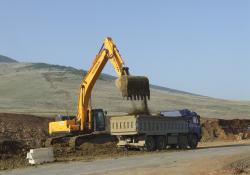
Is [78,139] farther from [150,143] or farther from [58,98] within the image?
[58,98]

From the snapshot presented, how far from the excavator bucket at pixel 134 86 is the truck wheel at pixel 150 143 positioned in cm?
310

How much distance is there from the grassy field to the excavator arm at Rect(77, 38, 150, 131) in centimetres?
4089

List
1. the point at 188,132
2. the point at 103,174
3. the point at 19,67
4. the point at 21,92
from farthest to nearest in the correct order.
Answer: the point at 19,67 → the point at 21,92 → the point at 188,132 → the point at 103,174

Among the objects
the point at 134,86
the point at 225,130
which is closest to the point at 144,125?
the point at 134,86

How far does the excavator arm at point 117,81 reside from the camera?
1480 inches

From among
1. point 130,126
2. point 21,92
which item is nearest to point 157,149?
point 130,126

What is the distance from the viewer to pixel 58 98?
108 meters

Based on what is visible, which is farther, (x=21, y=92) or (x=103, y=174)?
(x=21, y=92)

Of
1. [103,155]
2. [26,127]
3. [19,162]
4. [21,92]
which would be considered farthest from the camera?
[21,92]

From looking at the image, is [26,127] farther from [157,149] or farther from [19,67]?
[19,67]

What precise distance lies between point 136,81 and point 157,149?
572 cm

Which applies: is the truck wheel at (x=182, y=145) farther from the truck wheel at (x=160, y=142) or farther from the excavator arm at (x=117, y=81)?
the excavator arm at (x=117, y=81)

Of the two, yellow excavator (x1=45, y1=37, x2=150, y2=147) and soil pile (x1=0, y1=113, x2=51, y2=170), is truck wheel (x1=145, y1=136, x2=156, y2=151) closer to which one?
yellow excavator (x1=45, y1=37, x2=150, y2=147)

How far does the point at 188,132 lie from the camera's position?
143 feet
